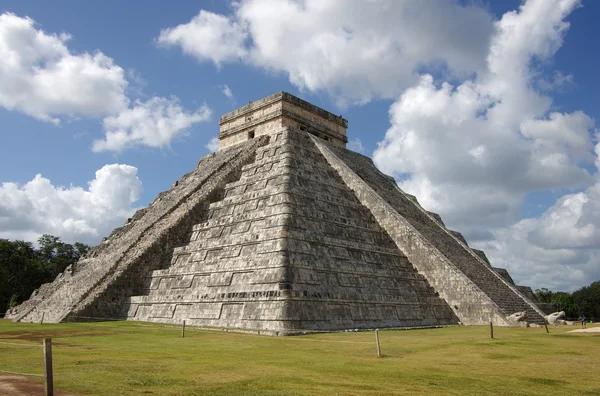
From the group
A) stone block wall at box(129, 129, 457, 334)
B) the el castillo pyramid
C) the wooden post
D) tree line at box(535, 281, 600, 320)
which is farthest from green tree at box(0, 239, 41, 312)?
tree line at box(535, 281, 600, 320)

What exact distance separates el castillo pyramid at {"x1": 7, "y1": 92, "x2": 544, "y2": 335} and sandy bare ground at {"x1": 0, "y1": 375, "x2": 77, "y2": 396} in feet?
26.0

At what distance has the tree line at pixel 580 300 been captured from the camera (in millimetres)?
50875

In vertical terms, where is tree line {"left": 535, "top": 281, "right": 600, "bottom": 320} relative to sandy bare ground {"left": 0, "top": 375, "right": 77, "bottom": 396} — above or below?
below

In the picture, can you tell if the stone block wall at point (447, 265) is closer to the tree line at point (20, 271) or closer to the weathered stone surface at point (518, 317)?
the weathered stone surface at point (518, 317)

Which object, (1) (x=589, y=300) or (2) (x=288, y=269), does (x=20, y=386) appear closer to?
(2) (x=288, y=269)

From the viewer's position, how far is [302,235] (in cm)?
1691

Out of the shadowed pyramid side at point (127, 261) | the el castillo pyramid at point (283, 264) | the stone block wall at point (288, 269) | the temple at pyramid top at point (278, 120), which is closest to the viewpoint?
the stone block wall at point (288, 269)

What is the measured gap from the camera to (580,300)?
55.6m

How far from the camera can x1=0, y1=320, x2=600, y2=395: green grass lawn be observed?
259 inches

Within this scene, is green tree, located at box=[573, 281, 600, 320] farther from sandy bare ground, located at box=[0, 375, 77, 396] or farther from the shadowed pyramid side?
sandy bare ground, located at box=[0, 375, 77, 396]

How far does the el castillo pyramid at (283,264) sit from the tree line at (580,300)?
30.2 m

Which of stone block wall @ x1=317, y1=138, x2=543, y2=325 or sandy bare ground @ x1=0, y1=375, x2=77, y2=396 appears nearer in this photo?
sandy bare ground @ x1=0, y1=375, x2=77, y2=396

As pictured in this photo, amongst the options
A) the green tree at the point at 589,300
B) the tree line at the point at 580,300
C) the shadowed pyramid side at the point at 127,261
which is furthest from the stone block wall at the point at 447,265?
the green tree at the point at 589,300

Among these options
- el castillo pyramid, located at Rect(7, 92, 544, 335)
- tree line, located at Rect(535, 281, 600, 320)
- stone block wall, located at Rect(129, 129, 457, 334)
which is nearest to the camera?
stone block wall, located at Rect(129, 129, 457, 334)
